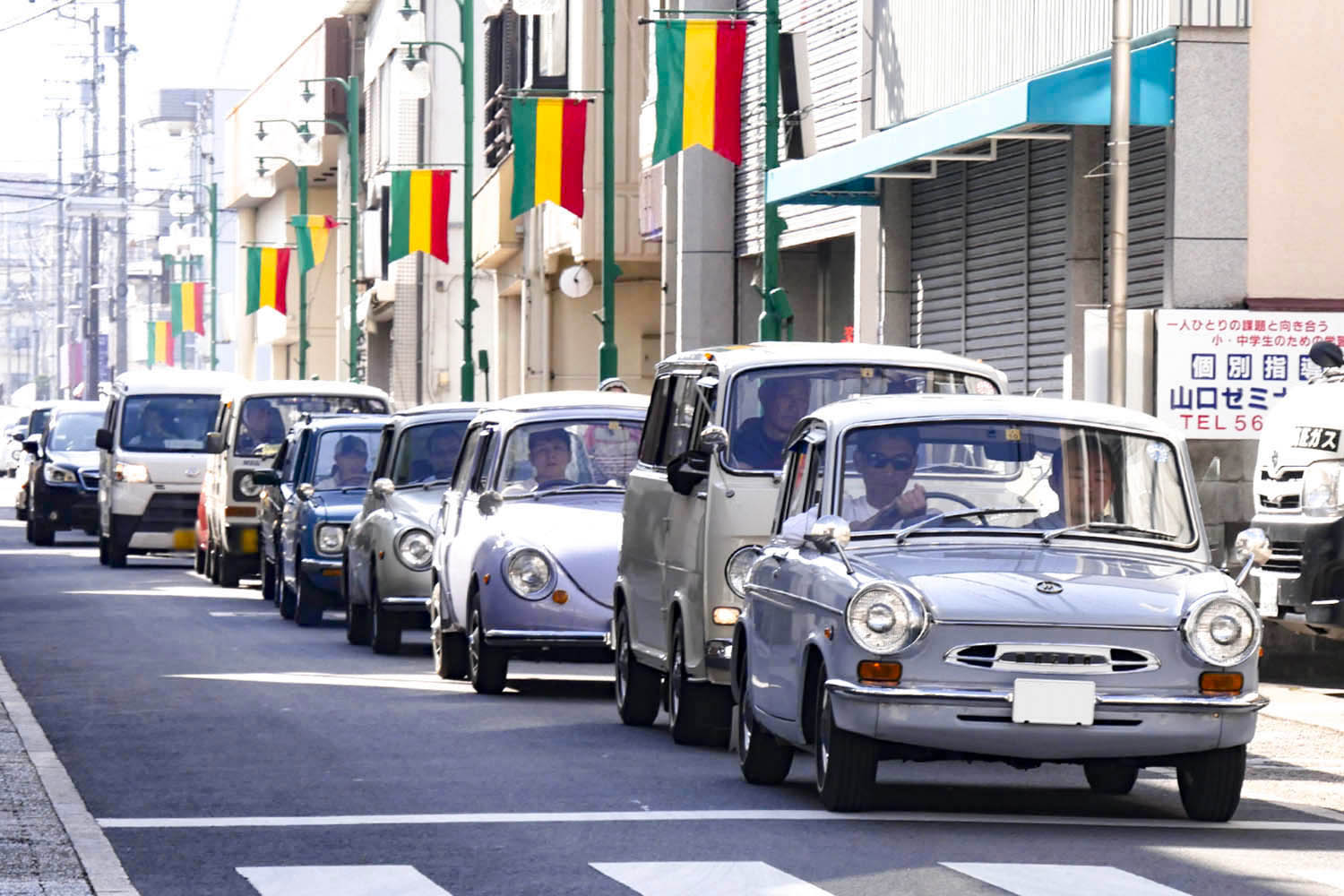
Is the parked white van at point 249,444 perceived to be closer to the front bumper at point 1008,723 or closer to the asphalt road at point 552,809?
the asphalt road at point 552,809

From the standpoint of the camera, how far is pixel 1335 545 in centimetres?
1755

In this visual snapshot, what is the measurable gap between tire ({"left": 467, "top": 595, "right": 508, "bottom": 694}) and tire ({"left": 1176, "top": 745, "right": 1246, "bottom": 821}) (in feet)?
21.3

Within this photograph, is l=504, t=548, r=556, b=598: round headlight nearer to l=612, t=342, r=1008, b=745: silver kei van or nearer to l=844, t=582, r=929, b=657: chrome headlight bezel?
l=612, t=342, r=1008, b=745: silver kei van

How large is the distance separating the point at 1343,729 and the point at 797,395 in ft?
13.3

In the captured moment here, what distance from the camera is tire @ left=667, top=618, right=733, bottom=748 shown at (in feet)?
46.6

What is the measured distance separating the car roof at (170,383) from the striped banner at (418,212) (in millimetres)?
9583

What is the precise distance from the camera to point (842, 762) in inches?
440

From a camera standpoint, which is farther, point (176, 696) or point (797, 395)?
point (176, 696)

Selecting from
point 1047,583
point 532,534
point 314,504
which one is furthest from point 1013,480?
point 314,504

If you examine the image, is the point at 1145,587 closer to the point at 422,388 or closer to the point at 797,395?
the point at 797,395

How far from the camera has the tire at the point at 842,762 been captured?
11141 mm

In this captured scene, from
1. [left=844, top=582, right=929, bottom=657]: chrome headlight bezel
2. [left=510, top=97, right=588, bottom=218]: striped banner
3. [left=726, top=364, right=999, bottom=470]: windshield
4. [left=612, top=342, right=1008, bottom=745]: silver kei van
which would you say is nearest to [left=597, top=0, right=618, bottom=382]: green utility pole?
[left=510, top=97, right=588, bottom=218]: striped banner

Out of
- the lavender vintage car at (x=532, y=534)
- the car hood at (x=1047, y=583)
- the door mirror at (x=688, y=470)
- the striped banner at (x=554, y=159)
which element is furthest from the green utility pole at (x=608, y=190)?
the car hood at (x=1047, y=583)

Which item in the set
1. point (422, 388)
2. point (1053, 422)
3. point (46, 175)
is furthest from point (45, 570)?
point (46, 175)
